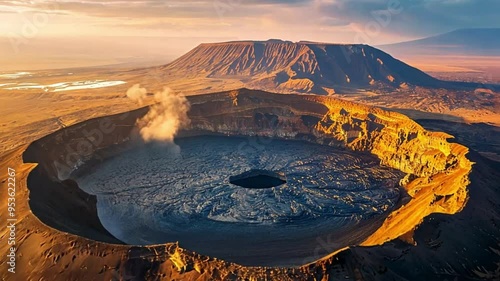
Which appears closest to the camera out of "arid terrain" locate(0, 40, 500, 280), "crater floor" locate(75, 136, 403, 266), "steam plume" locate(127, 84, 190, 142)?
"arid terrain" locate(0, 40, 500, 280)

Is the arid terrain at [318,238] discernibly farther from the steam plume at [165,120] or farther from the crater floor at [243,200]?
the crater floor at [243,200]

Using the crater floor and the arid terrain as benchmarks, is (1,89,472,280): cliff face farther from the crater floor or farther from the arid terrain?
the crater floor

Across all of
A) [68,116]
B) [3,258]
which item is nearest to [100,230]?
[3,258]

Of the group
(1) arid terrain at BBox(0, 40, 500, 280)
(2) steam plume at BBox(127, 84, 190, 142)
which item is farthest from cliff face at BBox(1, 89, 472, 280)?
(2) steam plume at BBox(127, 84, 190, 142)

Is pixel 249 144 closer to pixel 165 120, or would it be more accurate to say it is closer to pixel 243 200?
pixel 165 120

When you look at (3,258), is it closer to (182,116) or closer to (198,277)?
(198,277)

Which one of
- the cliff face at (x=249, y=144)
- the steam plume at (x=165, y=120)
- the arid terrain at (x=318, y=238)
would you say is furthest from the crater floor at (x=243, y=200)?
the steam plume at (x=165, y=120)

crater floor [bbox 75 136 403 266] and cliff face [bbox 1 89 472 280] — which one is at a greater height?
cliff face [bbox 1 89 472 280]
